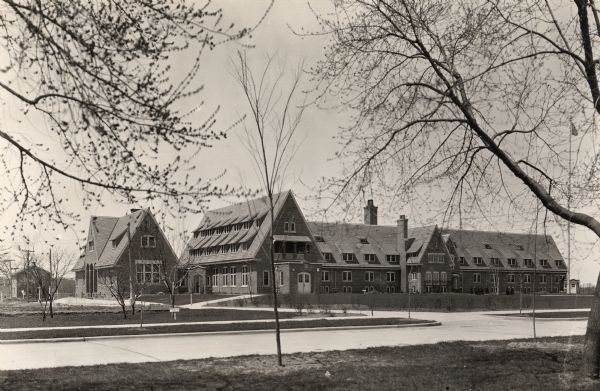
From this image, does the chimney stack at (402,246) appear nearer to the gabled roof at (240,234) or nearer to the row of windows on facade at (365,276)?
the row of windows on facade at (365,276)

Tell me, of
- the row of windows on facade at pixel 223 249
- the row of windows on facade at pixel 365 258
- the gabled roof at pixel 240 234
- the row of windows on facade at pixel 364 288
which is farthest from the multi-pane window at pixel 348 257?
the row of windows on facade at pixel 223 249

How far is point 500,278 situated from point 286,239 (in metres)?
30.0

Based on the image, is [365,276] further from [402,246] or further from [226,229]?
[226,229]

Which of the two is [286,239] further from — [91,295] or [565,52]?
[565,52]

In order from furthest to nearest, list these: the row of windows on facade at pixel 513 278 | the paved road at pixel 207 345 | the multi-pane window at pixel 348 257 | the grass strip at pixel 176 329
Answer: the row of windows on facade at pixel 513 278
the multi-pane window at pixel 348 257
the grass strip at pixel 176 329
the paved road at pixel 207 345

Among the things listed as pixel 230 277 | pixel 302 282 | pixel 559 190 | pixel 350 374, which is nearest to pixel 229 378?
pixel 350 374

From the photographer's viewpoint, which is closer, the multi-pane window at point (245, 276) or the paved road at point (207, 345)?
the paved road at point (207, 345)

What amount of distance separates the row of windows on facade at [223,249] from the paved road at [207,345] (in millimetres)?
36045

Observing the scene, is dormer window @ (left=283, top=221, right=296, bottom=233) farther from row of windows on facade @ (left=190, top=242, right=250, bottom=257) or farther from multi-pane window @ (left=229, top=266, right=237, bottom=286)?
multi-pane window @ (left=229, top=266, right=237, bottom=286)

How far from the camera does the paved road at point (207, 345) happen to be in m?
13.7

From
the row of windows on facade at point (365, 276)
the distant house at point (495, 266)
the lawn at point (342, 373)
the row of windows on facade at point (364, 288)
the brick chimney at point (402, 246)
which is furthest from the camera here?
the distant house at point (495, 266)

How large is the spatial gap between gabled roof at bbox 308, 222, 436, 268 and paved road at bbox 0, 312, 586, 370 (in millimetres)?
41214

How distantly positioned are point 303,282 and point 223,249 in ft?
34.3

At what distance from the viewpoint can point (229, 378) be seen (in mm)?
10305
